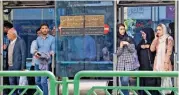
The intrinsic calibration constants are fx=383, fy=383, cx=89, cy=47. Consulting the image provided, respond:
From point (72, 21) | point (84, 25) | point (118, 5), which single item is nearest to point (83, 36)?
point (84, 25)

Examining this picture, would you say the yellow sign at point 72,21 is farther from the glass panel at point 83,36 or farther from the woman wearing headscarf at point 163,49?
the woman wearing headscarf at point 163,49

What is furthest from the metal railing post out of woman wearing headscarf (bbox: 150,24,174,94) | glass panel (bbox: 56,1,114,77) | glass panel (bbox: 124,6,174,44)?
glass panel (bbox: 124,6,174,44)

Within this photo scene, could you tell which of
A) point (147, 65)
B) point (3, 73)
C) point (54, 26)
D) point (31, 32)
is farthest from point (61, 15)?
point (3, 73)

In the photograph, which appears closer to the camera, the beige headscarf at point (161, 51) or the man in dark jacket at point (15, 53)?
the beige headscarf at point (161, 51)

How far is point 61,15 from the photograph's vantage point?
6633 mm

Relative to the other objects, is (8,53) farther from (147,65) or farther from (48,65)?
(147,65)

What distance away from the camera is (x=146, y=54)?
6453 millimetres

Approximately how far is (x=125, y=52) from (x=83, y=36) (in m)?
0.77

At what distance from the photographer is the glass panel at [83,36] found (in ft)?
21.4

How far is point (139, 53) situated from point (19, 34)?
217cm

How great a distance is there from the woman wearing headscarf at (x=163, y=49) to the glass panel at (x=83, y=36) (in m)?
0.80

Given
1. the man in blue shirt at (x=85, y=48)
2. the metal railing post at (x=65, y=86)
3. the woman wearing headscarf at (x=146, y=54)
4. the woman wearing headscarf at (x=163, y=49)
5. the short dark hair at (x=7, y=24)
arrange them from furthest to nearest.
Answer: the short dark hair at (x=7, y=24), the man in blue shirt at (x=85, y=48), the woman wearing headscarf at (x=146, y=54), the woman wearing headscarf at (x=163, y=49), the metal railing post at (x=65, y=86)

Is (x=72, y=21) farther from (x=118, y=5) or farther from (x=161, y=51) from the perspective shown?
(x=161, y=51)

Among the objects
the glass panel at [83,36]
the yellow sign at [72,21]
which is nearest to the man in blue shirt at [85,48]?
the glass panel at [83,36]
